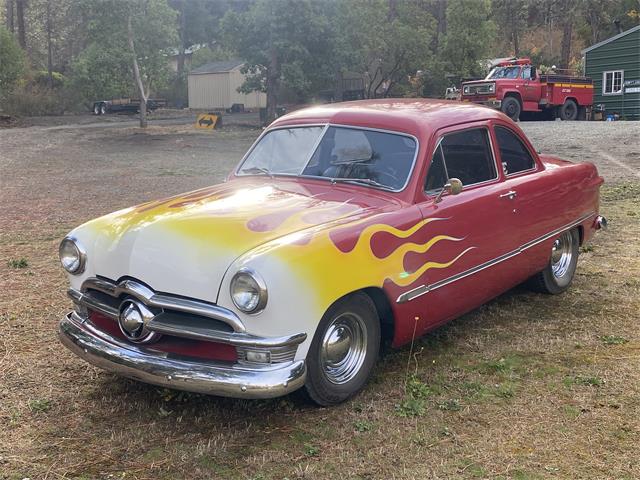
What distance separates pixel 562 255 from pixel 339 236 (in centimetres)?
317

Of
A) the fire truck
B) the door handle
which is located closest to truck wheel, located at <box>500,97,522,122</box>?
the fire truck

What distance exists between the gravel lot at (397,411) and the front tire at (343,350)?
14 centimetres

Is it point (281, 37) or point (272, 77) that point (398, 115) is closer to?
point (281, 37)

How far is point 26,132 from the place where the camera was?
25.3 m

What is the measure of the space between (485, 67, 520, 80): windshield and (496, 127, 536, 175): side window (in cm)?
1972

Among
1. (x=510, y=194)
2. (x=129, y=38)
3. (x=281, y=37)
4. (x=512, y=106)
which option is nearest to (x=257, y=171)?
(x=510, y=194)

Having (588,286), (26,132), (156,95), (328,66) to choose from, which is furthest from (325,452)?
(156,95)

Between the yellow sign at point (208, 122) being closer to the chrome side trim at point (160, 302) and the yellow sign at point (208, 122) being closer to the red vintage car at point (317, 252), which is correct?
the red vintage car at point (317, 252)

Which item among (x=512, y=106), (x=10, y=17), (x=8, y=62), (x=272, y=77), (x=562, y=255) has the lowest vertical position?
(x=562, y=255)

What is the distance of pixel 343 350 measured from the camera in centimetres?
383

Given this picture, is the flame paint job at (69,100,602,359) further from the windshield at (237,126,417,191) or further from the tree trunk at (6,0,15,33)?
the tree trunk at (6,0,15,33)

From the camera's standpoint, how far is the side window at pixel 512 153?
17.3 ft

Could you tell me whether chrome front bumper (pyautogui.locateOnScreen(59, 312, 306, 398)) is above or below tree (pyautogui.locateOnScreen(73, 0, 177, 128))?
below

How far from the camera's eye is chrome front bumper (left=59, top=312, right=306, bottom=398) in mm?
3293
